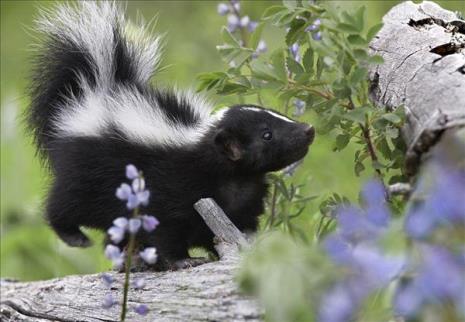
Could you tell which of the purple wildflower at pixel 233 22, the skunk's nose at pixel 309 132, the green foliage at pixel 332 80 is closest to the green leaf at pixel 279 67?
the green foliage at pixel 332 80

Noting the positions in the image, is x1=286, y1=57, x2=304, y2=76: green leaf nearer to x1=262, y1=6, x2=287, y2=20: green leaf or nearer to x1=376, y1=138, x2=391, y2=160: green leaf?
x1=262, y1=6, x2=287, y2=20: green leaf

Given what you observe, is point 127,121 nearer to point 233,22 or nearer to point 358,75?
point 233,22

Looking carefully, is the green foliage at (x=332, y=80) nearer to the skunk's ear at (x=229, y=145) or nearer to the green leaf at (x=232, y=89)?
the green leaf at (x=232, y=89)

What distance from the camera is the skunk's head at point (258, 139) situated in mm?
3293

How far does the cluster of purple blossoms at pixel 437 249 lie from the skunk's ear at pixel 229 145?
164 cm

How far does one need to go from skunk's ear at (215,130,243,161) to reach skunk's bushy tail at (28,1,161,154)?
0.43 metres

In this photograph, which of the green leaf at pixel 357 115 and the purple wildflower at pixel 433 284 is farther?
the green leaf at pixel 357 115

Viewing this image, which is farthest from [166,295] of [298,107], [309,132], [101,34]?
[101,34]

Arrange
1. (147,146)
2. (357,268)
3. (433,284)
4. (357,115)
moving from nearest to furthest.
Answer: (433,284) < (357,268) < (357,115) < (147,146)

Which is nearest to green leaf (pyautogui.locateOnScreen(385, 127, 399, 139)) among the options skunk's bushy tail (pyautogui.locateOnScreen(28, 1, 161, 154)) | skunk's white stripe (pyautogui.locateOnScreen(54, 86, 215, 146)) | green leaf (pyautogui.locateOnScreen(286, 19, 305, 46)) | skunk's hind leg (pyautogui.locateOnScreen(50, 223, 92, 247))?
green leaf (pyautogui.locateOnScreen(286, 19, 305, 46))

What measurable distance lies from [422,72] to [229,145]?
95cm

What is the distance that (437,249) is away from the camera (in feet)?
5.35

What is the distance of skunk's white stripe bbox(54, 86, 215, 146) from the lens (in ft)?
10.7

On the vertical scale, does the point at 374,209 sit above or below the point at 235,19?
above
